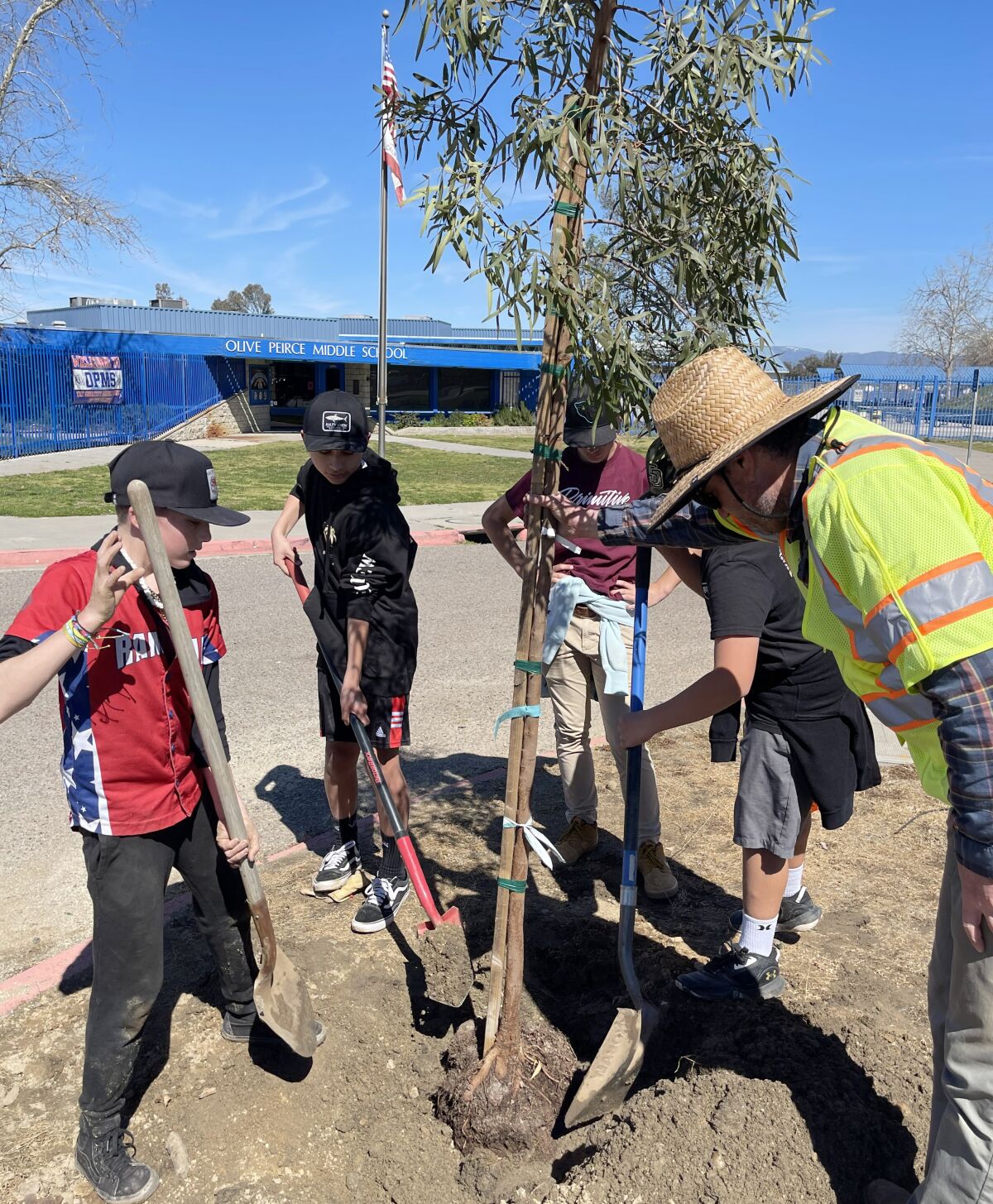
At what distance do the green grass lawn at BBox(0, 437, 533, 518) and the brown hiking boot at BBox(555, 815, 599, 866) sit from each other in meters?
10.8

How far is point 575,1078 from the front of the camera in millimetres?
3090

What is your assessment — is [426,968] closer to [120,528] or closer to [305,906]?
[305,906]

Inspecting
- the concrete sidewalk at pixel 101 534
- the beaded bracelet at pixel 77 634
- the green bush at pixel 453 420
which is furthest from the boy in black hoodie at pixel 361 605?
the green bush at pixel 453 420

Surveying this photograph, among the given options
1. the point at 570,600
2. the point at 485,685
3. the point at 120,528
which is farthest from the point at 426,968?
the point at 485,685

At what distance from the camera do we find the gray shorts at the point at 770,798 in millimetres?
3250

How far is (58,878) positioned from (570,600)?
8.14ft

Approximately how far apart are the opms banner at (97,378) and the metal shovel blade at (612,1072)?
25.6 meters

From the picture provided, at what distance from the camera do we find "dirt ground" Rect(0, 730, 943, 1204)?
2535 mm

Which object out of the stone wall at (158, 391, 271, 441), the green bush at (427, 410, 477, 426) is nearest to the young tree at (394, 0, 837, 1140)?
the stone wall at (158, 391, 271, 441)

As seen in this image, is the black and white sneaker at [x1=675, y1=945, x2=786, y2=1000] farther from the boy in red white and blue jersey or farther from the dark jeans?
the dark jeans

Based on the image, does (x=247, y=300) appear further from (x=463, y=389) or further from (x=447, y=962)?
(x=447, y=962)

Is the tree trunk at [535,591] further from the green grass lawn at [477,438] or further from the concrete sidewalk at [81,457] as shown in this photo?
the green grass lawn at [477,438]

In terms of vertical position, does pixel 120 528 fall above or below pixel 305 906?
above

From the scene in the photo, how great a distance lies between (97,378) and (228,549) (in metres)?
16.4
